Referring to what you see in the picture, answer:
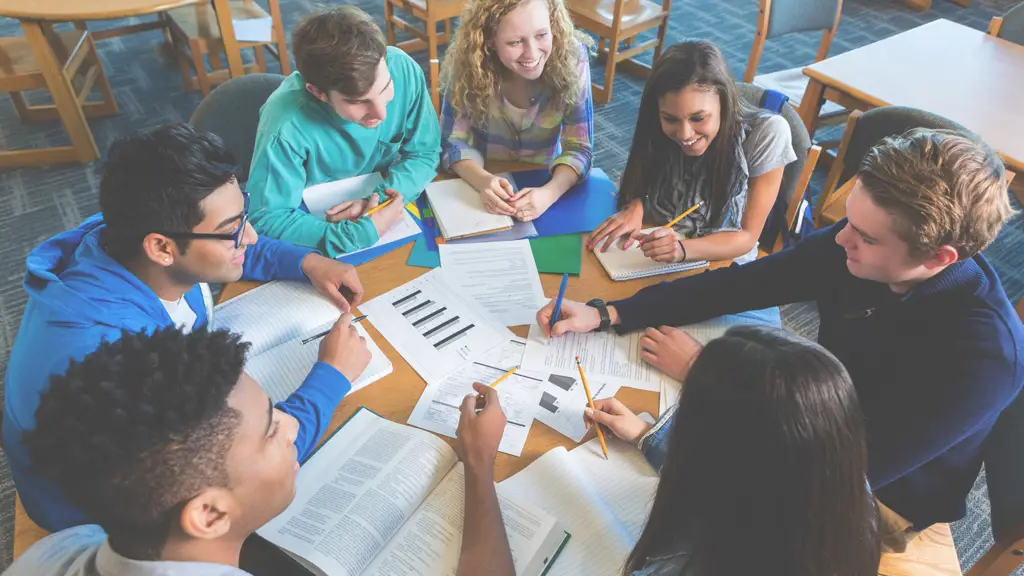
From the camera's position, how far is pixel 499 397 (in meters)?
1.16

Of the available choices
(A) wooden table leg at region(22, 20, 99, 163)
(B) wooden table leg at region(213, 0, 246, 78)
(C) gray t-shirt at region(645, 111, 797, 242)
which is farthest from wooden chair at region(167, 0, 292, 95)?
(C) gray t-shirt at region(645, 111, 797, 242)

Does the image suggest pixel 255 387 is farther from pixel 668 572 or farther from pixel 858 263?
pixel 858 263

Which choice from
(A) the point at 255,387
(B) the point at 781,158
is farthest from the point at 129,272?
(B) the point at 781,158

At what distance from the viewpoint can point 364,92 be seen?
1.49 meters

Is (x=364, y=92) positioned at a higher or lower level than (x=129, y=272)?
higher

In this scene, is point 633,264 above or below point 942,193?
below

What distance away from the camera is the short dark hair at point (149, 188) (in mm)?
1093

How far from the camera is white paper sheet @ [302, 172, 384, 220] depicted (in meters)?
1.60

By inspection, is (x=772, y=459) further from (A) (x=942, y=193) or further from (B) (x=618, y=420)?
(A) (x=942, y=193)

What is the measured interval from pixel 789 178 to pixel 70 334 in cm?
→ 170

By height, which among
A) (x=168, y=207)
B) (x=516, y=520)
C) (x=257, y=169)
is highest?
(x=168, y=207)

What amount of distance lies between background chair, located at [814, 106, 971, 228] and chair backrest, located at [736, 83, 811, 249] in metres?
0.33

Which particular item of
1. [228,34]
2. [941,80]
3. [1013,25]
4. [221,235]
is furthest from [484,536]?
[1013,25]

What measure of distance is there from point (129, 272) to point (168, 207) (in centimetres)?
14
